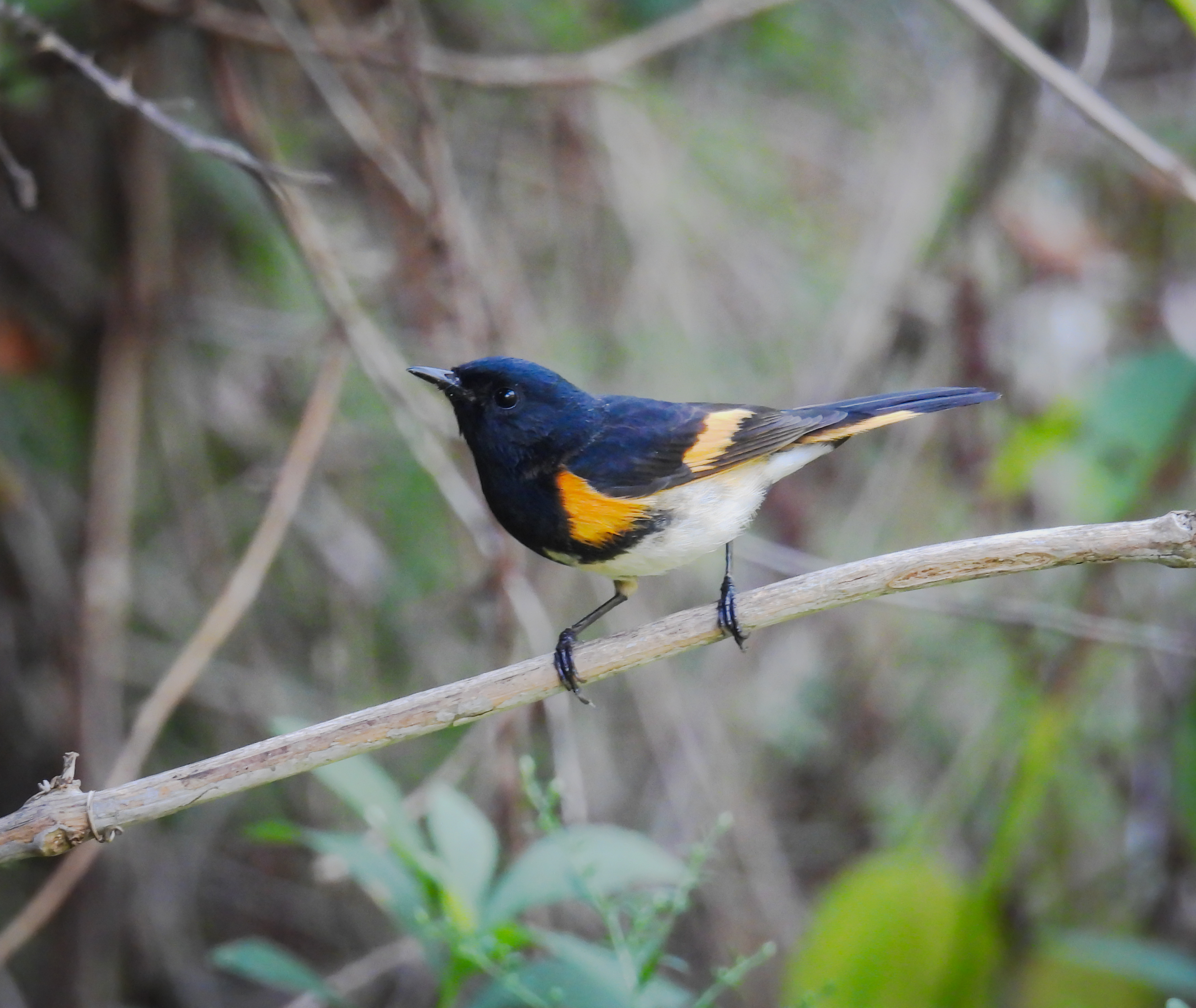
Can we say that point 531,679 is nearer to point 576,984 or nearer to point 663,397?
point 576,984

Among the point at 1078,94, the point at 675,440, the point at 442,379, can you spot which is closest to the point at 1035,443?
the point at 1078,94

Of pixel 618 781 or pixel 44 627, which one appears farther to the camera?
pixel 618 781

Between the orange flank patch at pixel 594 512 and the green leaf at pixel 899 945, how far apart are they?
1043mm

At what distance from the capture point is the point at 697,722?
12.1 ft

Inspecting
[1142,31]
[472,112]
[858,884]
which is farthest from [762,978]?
[1142,31]

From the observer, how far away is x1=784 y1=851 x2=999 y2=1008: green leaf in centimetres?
257

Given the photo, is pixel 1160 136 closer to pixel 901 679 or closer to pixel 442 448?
pixel 901 679

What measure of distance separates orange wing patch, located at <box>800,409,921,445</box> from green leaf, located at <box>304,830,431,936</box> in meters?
1.24

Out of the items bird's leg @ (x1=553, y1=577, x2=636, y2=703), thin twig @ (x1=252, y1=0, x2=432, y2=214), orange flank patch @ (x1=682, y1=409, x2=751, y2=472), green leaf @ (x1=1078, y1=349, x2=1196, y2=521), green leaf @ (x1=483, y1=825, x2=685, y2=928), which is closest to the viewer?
green leaf @ (x1=483, y1=825, x2=685, y2=928)

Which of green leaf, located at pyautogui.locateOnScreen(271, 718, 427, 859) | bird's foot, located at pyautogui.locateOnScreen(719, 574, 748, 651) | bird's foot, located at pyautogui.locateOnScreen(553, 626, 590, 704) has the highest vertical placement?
bird's foot, located at pyautogui.locateOnScreen(719, 574, 748, 651)

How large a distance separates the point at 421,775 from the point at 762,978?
1.22 metres

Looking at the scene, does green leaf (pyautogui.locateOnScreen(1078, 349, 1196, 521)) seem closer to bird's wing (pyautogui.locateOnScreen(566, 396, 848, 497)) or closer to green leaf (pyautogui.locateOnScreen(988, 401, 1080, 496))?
green leaf (pyautogui.locateOnScreen(988, 401, 1080, 496))

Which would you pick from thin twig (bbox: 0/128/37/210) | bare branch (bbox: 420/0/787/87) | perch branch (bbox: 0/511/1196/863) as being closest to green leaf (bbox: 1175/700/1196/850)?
perch branch (bbox: 0/511/1196/863)

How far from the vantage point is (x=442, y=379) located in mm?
2430
